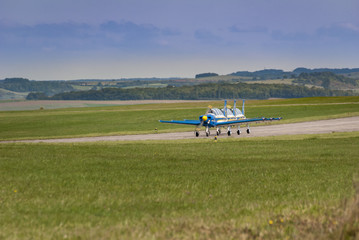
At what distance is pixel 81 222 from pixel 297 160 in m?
13.2

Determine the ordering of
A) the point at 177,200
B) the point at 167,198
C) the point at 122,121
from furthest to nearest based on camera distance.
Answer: the point at 122,121 < the point at 167,198 < the point at 177,200

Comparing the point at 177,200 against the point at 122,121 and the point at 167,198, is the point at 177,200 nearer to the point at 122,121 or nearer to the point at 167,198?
the point at 167,198

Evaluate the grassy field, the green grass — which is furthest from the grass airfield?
the grassy field

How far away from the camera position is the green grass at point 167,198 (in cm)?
829

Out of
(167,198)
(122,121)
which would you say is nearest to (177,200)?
(167,198)

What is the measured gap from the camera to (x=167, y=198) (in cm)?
1105

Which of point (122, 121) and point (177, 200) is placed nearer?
point (177, 200)

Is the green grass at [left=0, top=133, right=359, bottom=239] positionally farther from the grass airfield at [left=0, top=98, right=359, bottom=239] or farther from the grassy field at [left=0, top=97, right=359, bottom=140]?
the grassy field at [left=0, top=97, right=359, bottom=140]

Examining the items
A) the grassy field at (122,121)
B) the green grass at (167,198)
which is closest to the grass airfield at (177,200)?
the green grass at (167,198)

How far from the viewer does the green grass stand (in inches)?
326

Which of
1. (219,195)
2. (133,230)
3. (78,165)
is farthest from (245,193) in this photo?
(78,165)

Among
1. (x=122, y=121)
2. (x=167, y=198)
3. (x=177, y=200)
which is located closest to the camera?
(x=177, y=200)

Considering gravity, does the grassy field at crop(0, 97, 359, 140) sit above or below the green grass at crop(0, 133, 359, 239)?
below

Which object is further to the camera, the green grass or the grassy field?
the grassy field
